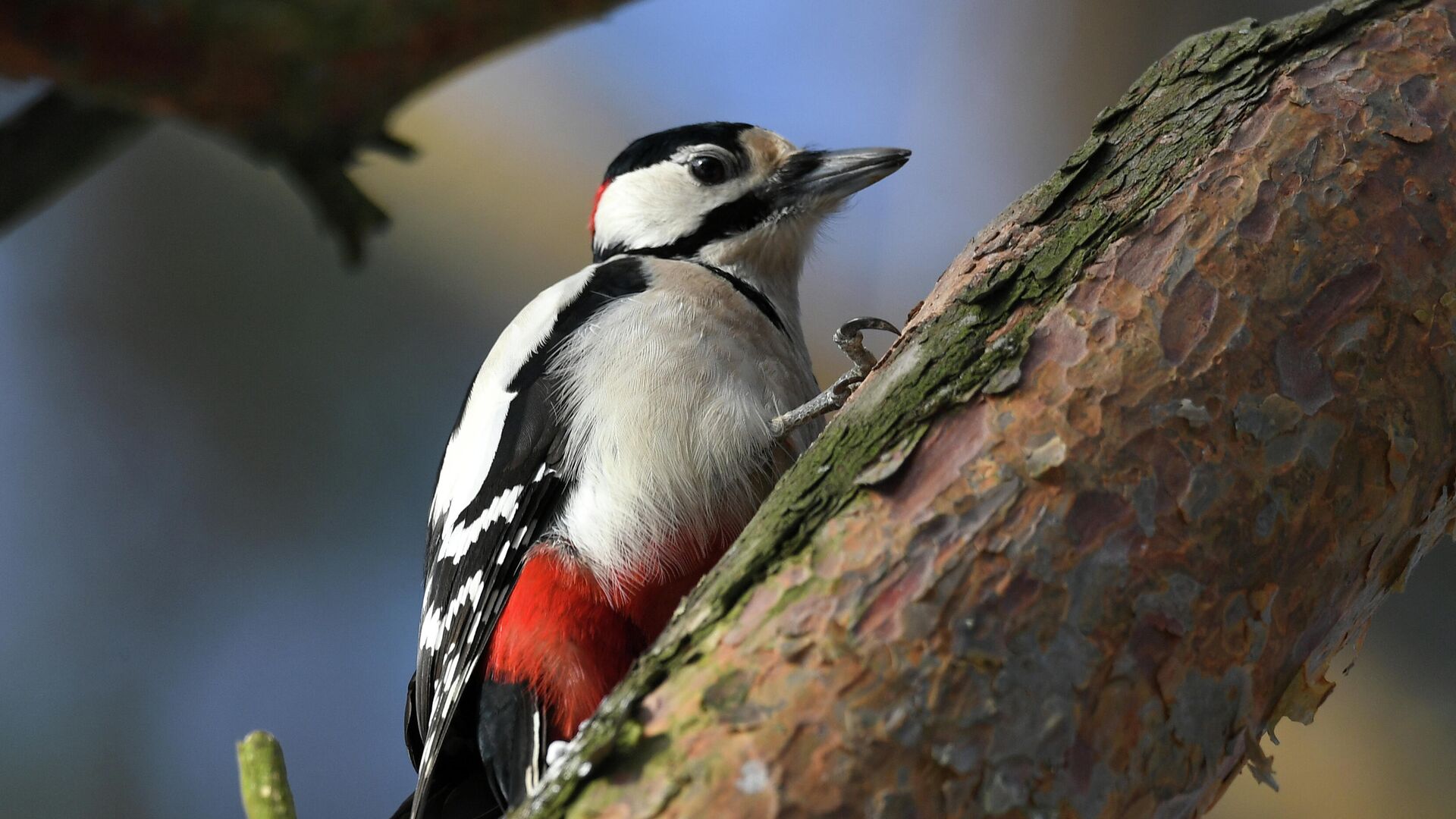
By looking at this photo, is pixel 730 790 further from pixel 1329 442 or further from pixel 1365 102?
pixel 1365 102

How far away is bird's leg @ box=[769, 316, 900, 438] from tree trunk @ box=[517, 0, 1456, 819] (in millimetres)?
364

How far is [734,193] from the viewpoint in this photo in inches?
94.2

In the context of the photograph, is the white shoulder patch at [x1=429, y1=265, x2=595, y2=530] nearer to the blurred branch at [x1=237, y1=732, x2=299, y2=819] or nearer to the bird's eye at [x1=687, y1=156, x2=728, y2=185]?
the bird's eye at [x1=687, y1=156, x2=728, y2=185]

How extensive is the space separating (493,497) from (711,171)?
89 centimetres

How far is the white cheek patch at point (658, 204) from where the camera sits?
2.40 m

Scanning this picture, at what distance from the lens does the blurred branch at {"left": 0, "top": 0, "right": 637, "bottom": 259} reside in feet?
1.68

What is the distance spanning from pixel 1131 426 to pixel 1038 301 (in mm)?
170

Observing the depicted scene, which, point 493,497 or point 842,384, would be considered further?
point 493,497

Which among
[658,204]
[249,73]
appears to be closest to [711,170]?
[658,204]

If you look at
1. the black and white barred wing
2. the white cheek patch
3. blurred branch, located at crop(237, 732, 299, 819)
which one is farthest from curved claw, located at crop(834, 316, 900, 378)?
blurred branch, located at crop(237, 732, 299, 819)

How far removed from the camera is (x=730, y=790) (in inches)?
39.9

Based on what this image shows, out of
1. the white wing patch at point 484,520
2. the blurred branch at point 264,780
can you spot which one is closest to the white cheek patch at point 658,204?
the white wing patch at point 484,520

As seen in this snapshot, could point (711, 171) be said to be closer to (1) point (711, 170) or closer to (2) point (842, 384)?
(1) point (711, 170)

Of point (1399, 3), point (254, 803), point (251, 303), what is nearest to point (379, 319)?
point (251, 303)
